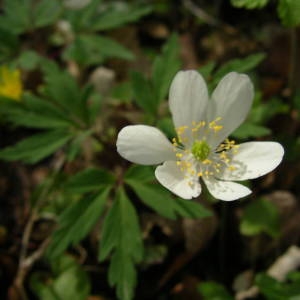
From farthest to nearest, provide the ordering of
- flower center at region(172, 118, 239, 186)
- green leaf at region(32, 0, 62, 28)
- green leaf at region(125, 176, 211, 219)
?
green leaf at region(32, 0, 62, 28), green leaf at region(125, 176, 211, 219), flower center at region(172, 118, 239, 186)

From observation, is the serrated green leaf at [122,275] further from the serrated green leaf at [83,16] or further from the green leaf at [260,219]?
the serrated green leaf at [83,16]

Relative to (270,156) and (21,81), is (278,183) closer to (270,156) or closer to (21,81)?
(270,156)

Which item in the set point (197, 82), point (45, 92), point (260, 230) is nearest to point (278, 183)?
point (260, 230)

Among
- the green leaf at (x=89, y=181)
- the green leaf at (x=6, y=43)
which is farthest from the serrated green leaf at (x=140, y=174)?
the green leaf at (x=6, y=43)

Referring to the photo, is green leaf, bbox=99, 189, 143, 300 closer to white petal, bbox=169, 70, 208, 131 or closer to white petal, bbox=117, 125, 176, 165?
white petal, bbox=117, 125, 176, 165

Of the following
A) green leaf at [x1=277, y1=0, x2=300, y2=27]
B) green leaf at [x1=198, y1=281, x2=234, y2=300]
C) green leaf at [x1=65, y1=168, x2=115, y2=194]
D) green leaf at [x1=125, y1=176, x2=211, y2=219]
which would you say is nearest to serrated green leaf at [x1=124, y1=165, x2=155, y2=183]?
green leaf at [x1=125, y1=176, x2=211, y2=219]

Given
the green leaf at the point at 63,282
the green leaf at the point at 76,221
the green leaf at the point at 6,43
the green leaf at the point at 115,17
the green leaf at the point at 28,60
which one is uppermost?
the green leaf at the point at 115,17

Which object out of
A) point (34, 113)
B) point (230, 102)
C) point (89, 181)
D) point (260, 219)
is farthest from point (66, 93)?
point (260, 219)
